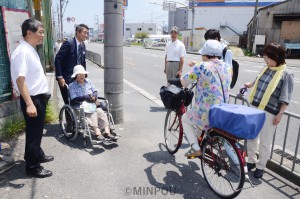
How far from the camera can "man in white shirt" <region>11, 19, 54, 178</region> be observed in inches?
126

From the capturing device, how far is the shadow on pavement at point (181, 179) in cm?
345

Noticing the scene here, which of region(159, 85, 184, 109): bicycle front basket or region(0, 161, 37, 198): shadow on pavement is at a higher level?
region(159, 85, 184, 109): bicycle front basket

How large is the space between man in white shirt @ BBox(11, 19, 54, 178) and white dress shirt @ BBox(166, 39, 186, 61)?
398 cm

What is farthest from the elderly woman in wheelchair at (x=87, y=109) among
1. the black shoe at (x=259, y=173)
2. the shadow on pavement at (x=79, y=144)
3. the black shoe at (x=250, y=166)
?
the black shoe at (x=259, y=173)

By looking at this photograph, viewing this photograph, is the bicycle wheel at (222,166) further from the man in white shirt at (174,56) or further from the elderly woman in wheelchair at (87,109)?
the man in white shirt at (174,56)

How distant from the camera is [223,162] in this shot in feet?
10.8

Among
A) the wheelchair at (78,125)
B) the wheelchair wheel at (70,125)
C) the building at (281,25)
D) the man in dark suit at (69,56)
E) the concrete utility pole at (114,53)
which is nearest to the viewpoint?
the wheelchair at (78,125)

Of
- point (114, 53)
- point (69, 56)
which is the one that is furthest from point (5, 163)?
point (114, 53)

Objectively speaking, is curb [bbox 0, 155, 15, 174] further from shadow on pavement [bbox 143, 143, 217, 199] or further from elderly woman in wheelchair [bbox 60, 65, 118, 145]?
shadow on pavement [bbox 143, 143, 217, 199]

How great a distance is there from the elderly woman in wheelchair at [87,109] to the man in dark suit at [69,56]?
34 cm

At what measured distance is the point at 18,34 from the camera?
17.2 feet

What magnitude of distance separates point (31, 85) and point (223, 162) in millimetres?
2509

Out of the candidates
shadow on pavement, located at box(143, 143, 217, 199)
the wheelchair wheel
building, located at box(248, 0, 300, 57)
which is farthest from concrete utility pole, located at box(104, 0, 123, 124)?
building, located at box(248, 0, 300, 57)

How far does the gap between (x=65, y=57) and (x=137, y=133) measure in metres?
2.00
